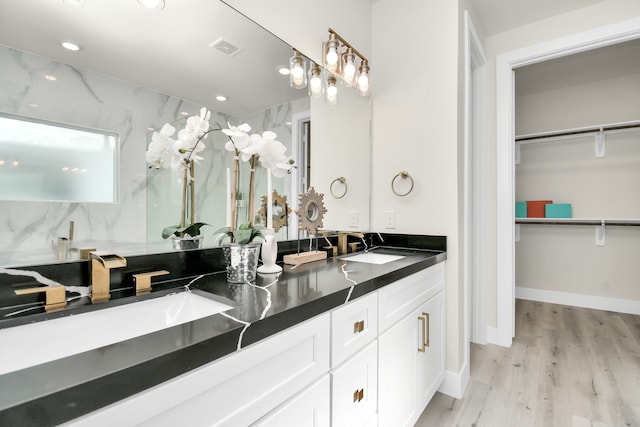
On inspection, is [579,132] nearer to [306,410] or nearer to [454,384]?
[454,384]

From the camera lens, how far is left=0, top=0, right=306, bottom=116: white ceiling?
87 cm

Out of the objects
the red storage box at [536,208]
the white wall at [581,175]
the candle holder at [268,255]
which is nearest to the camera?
the candle holder at [268,255]

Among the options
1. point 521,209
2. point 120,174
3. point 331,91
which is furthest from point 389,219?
point 521,209

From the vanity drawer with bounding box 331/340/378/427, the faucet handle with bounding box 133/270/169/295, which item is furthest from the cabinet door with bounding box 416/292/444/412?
the faucet handle with bounding box 133/270/169/295

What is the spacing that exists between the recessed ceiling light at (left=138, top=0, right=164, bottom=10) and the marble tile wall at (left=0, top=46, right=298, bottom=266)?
28 cm

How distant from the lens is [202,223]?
49.5 inches

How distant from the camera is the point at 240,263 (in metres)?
1.12

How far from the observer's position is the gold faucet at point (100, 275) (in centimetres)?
87

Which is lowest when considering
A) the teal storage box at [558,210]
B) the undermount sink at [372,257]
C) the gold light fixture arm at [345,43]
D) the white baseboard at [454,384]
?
the white baseboard at [454,384]

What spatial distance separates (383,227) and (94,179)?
1.72m

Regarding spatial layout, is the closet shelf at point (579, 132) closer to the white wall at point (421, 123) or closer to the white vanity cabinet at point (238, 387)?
the white wall at point (421, 123)

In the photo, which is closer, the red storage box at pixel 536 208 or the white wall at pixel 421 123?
the white wall at pixel 421 123

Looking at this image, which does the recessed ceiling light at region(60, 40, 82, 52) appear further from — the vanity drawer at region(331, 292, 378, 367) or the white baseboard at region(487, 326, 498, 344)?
the white baseboard at region(487, 326, 498, 344)

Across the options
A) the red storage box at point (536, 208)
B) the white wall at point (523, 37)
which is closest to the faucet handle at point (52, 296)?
the white wall at point (523, 37)
